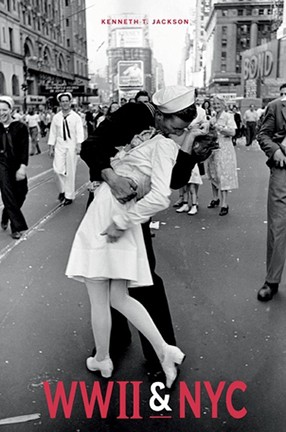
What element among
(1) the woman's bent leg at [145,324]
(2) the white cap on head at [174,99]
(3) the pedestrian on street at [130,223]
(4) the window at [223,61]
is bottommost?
(1) the woman's bent leg at [145,324]

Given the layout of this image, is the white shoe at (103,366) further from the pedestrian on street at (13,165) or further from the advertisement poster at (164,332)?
the pedestrian on street at (13,165)

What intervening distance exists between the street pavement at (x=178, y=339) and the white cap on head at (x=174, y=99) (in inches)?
66.3

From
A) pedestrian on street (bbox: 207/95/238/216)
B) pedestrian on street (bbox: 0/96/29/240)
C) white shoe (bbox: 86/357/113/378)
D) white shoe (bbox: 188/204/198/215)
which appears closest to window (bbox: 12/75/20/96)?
pedestrian on street (bbox: 207/95/238/216)

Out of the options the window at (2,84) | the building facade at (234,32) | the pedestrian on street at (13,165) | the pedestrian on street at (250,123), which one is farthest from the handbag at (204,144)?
the building facade at (234,32)

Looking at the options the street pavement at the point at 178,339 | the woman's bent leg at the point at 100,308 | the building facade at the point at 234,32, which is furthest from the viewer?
the building facade at the point at 234,32

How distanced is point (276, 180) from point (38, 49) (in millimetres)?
73072

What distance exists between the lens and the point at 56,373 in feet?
11.2

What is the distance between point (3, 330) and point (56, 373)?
2.85 feet

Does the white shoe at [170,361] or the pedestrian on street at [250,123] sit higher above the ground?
the pedestrian on street at [250,123]

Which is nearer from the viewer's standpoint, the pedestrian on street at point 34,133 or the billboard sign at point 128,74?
the pedestrian on street at point 34,133

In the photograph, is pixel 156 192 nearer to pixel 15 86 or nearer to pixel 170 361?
pixel 170 361

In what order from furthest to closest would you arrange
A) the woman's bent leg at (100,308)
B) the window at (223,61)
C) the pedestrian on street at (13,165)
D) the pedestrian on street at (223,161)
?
the window at (223,61)
the pedestrian on street at (223,161)
the pedestrian on street at (13,165)
the woman's bent leg at (100,308)

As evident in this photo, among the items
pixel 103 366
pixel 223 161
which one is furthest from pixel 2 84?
pixel 103 366

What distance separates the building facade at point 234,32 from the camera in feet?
431
